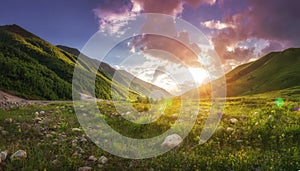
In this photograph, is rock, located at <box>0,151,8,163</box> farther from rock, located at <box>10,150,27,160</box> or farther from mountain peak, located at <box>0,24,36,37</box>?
mountain peak, located at <box>0,24,36,37</box>

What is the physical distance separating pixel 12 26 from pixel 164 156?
18930cm

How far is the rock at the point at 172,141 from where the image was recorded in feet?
25.6

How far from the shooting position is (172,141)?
313 inches

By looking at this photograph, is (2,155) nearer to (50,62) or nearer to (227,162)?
(227,162)

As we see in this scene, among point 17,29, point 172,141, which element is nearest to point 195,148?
point 172,141

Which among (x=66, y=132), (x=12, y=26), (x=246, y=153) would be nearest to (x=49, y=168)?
(x=66, y=132)

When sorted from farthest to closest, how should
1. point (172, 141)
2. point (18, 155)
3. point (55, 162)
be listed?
point (172, 141) → point (18, 155) → point (55, 162)

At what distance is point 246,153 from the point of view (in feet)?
22.0

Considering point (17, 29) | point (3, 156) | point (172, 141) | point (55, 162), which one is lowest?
point (55, 162)

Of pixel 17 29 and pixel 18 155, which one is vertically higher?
pixel 17 29

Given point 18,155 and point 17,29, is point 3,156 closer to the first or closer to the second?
point 18,155

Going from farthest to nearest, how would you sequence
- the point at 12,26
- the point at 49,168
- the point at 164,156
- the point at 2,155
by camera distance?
the point at 12,26, the point at 164,156, the point at 2,155, the point at 49,168

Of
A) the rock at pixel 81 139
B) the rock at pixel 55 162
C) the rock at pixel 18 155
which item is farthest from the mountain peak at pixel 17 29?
the rock at pixel 55 162

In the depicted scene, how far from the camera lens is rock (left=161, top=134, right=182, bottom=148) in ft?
25.6
